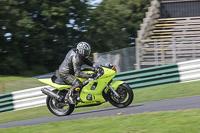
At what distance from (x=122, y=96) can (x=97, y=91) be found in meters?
0.64

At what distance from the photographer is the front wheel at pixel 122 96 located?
8602mm

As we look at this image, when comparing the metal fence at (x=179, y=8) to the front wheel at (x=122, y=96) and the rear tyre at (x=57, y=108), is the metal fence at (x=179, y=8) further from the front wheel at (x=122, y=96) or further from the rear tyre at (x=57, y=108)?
the rear tyre at (x=57, y=108)

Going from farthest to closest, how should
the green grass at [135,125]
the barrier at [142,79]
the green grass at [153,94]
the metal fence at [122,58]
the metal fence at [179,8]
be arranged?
the metal fence at [179,8] → the metal fence at [122,58] → the barrier at [142,79] → the green grass at [153,94] → the green grass at [135,125]

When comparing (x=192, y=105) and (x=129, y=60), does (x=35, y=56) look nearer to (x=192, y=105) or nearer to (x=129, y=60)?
(x=129, y=60)

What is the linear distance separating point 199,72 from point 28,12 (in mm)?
14293

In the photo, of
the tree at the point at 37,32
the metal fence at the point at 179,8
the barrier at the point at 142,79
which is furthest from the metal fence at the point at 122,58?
the metal fence at the point at 179,8

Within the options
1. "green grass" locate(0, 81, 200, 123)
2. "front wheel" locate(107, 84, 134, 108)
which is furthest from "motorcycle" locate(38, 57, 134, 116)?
"green grass" locate(0, 81, 200, 123)

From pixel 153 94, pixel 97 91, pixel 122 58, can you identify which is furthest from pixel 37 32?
pixel 97 91

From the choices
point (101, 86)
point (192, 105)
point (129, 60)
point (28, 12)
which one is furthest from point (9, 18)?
point (192, 105)

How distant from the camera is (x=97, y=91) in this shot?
8.83 m

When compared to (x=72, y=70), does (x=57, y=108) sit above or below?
below

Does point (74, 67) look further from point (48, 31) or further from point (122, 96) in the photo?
point (48, 31)

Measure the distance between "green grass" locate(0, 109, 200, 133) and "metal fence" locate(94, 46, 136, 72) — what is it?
675 centimetres

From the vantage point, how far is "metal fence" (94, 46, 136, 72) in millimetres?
14114
